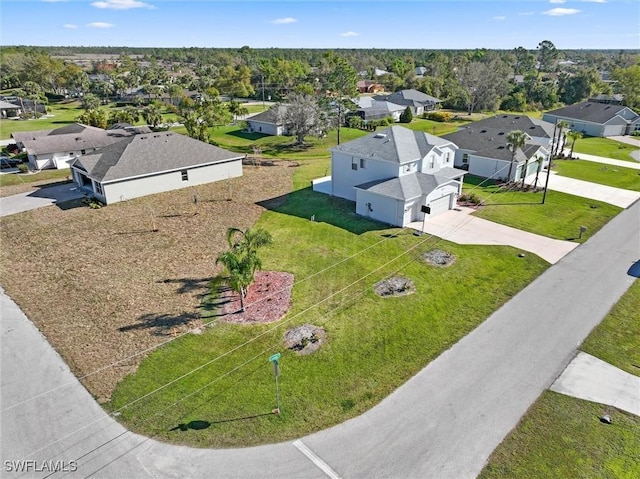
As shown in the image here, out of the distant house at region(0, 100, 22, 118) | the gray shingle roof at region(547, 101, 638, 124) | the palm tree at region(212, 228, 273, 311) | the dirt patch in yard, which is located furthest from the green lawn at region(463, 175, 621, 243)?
the distant house at region(0, 100, 22, 118)

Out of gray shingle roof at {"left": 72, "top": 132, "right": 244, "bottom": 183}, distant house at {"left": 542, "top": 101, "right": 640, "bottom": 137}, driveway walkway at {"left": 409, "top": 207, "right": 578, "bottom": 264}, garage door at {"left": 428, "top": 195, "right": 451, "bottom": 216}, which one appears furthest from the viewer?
distant house at {"left": 542, "top": 101, "right": 640, "bottom": 137}

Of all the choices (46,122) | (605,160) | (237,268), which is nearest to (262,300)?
(237,268)

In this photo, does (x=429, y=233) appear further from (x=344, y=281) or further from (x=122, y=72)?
(x=122, y=72)

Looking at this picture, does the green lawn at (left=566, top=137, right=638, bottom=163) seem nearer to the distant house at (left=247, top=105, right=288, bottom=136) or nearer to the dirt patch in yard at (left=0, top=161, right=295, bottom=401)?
the distant house at (left=247, top=105, right=288, bottom=136)

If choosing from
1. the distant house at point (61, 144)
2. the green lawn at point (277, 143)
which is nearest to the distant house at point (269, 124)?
the green lawn at point (277, 143)

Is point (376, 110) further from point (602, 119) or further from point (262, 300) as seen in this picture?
point (262, 300)

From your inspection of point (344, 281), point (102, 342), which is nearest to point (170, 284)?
point (102, 342)

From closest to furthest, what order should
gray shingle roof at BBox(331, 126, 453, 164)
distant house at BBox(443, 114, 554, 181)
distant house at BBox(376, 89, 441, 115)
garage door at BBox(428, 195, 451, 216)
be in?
garage door at BBox(428, 195, 451, 216) < gray shingle roof at BBox(331, 126, 453, 164) < distant house at BBox(443, 114, 554, 181) < distant house at BBox(376, 89, 441, 115)
